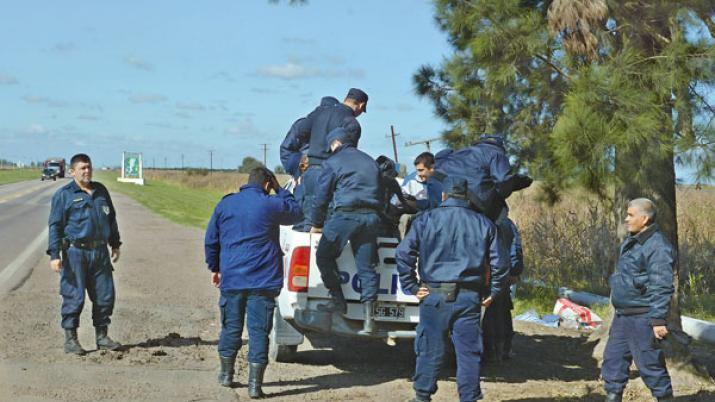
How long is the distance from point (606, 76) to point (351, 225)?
2.24 meters

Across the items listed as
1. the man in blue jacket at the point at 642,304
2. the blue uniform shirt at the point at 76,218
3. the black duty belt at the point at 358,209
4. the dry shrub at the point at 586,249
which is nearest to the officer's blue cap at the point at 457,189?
the man in blue jacket at the point at 642,304

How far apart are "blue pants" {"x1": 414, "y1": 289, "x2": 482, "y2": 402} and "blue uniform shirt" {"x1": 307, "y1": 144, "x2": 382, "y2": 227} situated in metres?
1.44

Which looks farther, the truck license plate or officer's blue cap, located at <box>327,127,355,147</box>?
officer's blue cap, located at <box>327,127,355,147</box>

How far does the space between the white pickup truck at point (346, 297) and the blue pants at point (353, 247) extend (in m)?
0.13

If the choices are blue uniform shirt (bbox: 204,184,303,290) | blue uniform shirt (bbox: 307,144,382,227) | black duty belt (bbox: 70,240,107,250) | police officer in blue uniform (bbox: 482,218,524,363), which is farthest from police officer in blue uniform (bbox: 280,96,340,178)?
police officer in blue uniform (bbox: 482,218,524,363)

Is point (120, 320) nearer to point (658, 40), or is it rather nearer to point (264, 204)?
point (264, 204)

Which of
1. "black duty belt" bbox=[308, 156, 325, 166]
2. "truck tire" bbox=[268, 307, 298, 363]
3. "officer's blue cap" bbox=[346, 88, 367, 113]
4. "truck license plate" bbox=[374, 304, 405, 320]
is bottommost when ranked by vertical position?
"truck tire" bbox=[268, 307, 298, 363]

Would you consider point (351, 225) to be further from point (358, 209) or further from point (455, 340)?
point (455, 340)

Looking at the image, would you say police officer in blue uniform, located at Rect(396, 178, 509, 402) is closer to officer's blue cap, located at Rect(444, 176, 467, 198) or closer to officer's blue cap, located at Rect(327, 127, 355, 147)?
officer's blue cap, located at Rect(444, 176, 467, 198)

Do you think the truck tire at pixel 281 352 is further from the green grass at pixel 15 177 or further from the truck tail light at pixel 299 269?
the green grass at pixel 15 177

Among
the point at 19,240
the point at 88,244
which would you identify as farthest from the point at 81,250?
the point at 19,240

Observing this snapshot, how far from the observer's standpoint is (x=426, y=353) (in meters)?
6.16

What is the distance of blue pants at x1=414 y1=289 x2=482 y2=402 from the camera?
6.07 meters

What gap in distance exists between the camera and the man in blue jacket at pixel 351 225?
23.9 feet
